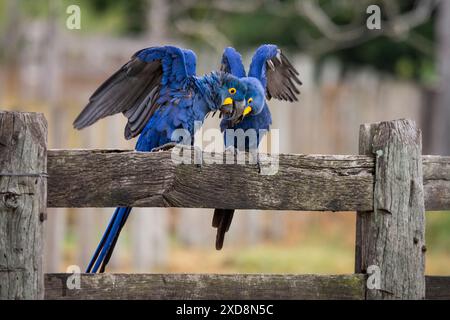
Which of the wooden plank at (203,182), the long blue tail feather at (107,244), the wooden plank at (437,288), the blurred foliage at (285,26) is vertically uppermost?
the blurred foliage at (285,26)

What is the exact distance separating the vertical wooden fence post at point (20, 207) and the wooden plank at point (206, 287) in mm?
156

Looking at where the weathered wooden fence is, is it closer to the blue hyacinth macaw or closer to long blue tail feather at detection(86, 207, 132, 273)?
long blue tail feather at detection(86, 207, 132, 273)

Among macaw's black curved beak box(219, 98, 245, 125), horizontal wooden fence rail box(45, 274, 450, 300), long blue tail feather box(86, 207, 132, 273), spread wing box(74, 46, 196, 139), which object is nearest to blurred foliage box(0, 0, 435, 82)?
spread wing box(74, 46, 196, 139)

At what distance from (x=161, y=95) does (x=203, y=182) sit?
6.08 feet

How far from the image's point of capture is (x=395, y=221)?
3312 mm

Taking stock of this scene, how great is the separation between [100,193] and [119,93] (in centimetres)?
164

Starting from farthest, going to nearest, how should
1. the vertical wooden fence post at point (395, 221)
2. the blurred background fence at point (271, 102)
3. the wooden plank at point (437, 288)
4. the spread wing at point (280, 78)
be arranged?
the blurred background fence at point (271, 102)
the spread wing at point (280, 78)
the wooden plank at point (437, 288)
the vertical wooden fence post at point (395, 221)

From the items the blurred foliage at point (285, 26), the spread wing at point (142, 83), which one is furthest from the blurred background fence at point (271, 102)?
the spread wing at point (142, 83)

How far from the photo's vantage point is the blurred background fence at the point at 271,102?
884 cm

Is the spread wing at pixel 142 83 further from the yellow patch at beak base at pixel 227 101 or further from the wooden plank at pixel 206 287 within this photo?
the wooden plank at pixel 206 287

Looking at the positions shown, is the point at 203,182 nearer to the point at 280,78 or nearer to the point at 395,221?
the point at 395,221

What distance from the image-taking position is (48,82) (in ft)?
38.7
